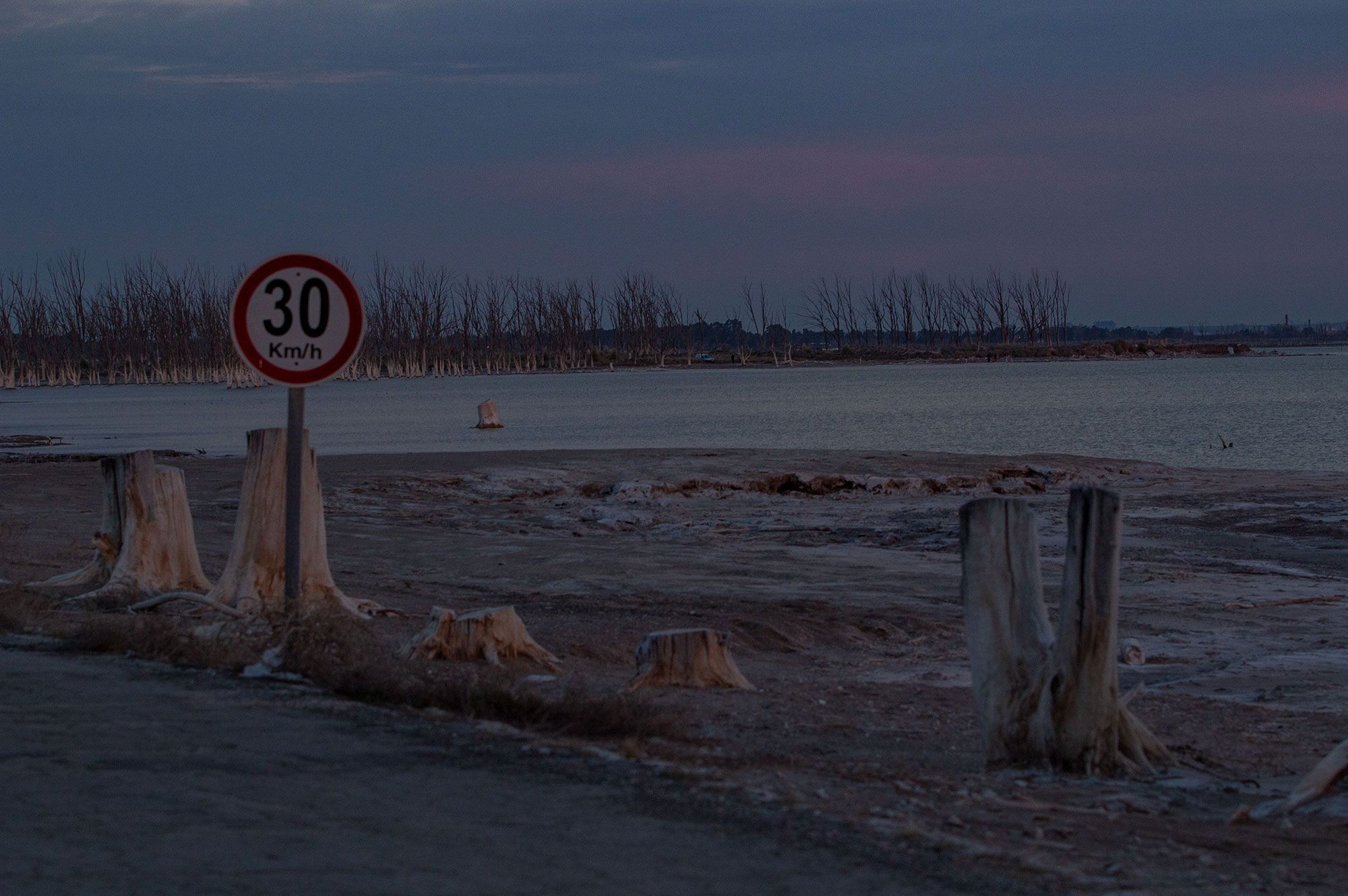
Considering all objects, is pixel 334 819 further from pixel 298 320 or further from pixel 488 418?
pixel 488 418

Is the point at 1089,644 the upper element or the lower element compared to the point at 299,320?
lower

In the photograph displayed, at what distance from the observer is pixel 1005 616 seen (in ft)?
21.6

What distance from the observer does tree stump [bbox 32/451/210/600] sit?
10773 mm

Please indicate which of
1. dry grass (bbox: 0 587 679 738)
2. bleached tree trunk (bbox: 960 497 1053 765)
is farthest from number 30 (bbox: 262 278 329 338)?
bleached tree trunk (bbox: 960 497 1053 765)

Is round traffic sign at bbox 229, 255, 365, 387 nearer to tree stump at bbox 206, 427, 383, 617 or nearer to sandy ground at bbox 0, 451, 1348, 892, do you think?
tree stump at bbox 206, 427, 383, 617

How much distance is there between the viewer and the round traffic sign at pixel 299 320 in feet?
25.1

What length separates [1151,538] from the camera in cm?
2023

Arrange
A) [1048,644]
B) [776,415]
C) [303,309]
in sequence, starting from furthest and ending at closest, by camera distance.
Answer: [776,415] < [303,309] < [1048,644]

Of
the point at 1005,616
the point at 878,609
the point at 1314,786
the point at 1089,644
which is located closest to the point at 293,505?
the point at 1005,616

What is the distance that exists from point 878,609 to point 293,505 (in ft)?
20.2

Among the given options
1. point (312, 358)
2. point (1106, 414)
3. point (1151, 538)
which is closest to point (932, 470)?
point (1151, 538)

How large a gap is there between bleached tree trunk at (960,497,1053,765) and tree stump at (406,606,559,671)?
3.07 meters

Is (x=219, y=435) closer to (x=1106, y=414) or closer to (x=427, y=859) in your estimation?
(x=1106, y=414)

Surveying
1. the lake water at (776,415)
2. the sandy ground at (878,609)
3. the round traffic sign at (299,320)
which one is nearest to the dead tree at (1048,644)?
the sandy ground at (878,609)
